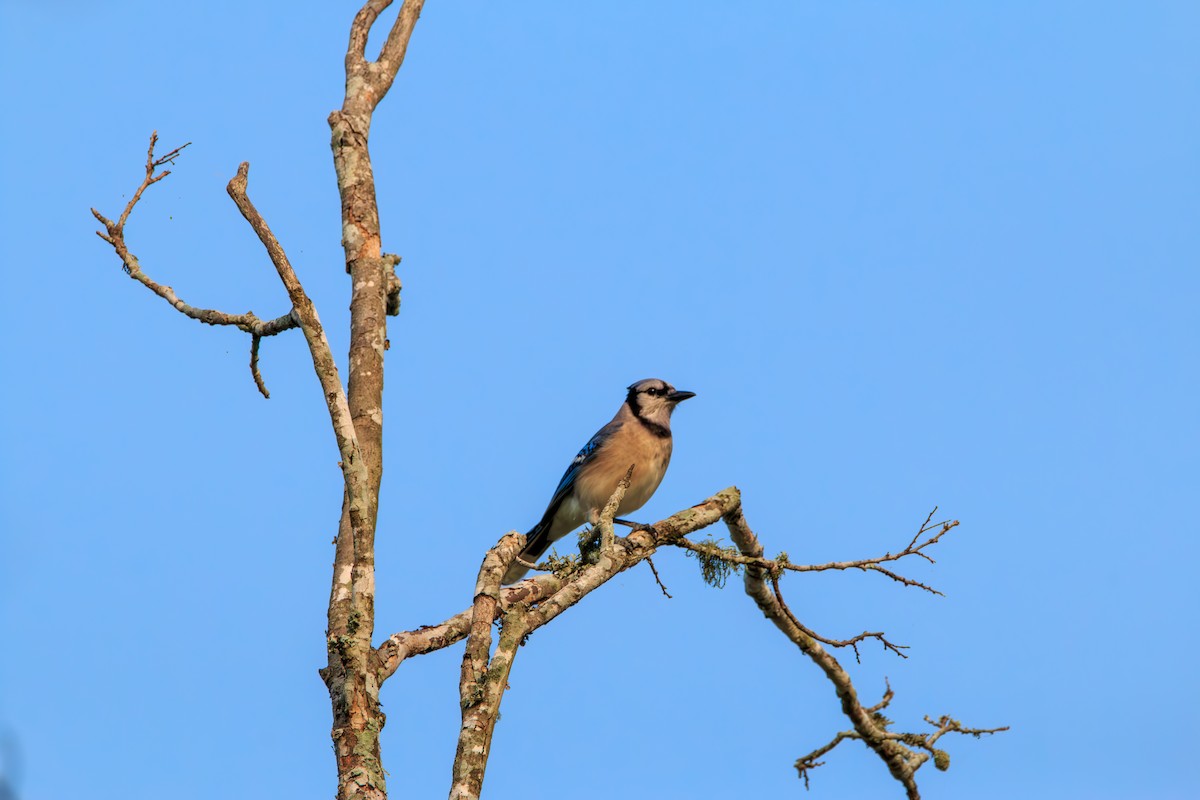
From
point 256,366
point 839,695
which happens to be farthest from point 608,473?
point 256,366

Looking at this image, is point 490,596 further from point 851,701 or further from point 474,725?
point 851,701

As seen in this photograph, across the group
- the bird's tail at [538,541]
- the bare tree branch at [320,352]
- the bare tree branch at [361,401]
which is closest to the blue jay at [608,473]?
the bird's tail at [538,541]

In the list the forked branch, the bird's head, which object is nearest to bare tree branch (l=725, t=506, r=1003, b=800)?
the forked branch

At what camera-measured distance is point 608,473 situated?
777 cm

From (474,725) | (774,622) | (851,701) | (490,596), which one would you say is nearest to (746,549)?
(774,622)

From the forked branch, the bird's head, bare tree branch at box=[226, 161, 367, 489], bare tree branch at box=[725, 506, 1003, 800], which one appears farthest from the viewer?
the bird's head

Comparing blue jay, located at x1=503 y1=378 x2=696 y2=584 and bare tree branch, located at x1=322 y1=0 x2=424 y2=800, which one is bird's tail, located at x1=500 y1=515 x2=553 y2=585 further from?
bare tree branch, located at x1=322 y1=0 x2=424 y2=800

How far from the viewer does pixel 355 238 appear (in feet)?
17.7

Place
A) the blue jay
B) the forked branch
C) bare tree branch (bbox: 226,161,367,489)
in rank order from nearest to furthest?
Answer: 1. the forked branch
2. bare tree branch (bbox: 226,161,367,489)
3. the blue jay

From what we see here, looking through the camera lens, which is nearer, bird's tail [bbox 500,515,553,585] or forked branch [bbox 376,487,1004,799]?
forked branch [bbox 376,487,1004,799]

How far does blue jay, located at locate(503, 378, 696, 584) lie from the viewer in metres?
7.75

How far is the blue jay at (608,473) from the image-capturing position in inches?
305

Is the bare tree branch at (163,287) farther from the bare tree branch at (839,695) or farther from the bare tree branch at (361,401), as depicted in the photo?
the bare tree branch at (839,695)

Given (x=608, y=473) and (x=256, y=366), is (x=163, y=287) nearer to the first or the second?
(x=256, y=366)
